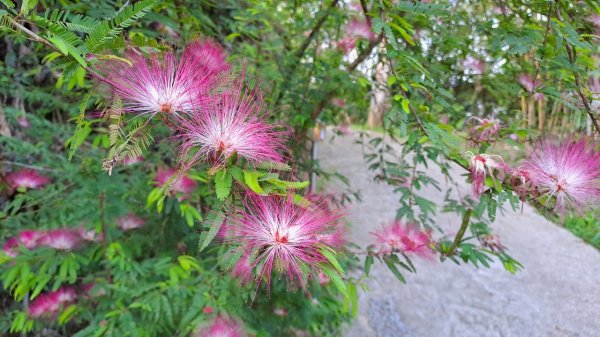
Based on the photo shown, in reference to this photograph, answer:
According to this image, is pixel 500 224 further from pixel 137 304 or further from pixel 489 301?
pixel 137 304

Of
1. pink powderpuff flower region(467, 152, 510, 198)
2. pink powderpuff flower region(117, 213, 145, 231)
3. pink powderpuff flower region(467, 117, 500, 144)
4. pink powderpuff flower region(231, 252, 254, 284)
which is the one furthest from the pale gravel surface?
pink powderpuff flower region(117, 213, 145, 231)

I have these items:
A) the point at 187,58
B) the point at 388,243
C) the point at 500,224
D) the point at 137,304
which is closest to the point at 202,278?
the point at 137,304

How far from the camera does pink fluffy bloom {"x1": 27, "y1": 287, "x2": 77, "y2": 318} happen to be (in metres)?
2.15

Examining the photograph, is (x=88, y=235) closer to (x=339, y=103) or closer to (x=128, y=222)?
(x=128, y=222)

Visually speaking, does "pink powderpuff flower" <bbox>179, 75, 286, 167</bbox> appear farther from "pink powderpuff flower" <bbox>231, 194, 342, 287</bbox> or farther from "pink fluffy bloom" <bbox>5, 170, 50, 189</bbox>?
"pink fluffy bloom" <bbox>5, 170, 50, 189</bbox>

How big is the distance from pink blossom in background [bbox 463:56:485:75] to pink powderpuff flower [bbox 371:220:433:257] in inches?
43.9

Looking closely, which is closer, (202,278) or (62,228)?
(202,278)

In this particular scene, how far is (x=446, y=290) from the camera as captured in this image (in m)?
3.04

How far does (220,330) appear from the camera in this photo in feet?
5.18

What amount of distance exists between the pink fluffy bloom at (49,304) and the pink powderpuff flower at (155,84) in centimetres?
175

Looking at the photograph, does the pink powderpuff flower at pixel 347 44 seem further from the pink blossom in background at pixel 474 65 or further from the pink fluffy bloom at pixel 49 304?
the pink fluffy bloom at pixel 49 304

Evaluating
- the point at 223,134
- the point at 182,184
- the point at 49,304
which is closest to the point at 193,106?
the point at 223,134

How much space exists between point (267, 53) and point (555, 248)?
6.83ft

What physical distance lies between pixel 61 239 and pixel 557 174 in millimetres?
2131
